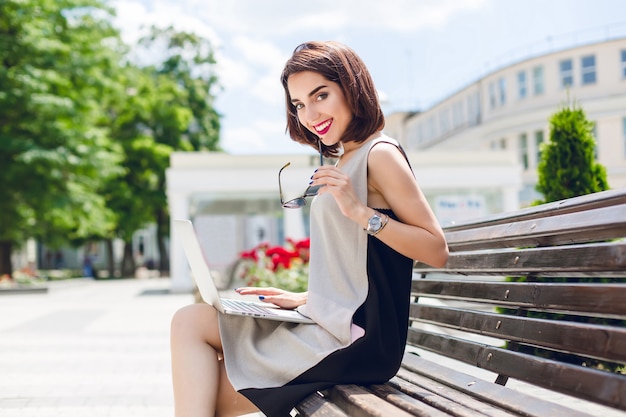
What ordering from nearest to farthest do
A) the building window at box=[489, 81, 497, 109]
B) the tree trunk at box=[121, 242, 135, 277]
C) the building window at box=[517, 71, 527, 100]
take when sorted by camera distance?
the tree trunk at box=[121, 242, 135, 277] → the building window at box=[517, 71, 527, 100] → the building window at box=[489, 81, 497, 109]

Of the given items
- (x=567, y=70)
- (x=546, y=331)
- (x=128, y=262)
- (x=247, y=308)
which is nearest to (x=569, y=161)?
(x=546, y=331)

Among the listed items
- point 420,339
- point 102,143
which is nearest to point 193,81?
point 102,143

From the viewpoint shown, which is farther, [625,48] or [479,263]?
[625,48]

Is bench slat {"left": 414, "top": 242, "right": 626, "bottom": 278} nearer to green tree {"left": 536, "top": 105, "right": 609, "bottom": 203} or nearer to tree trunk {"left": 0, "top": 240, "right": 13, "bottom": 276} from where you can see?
green tree {"left": 536, "top": 105, "right": 609, "bottom": 203}

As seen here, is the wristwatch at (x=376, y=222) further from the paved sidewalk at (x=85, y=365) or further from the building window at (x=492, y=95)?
the building window at (x=492, y=95)

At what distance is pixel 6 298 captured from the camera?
1989cm

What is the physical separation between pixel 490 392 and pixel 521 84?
44598 millimetres

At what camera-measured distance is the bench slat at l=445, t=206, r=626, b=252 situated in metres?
1.90

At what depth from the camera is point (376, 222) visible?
232 centimetres

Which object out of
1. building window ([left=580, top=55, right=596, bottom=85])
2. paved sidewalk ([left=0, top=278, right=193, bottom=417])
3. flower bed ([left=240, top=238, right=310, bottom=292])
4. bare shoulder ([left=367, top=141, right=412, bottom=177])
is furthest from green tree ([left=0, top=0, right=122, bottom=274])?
building window ([left=580, top=55, right=596, bottom=85])

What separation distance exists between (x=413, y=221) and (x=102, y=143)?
84.5 feet

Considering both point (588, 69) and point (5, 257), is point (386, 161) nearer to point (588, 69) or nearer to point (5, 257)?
point (5, 257)

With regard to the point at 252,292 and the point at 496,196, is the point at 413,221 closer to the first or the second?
the point at 252,292

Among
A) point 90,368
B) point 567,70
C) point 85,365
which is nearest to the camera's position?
point 90,368
